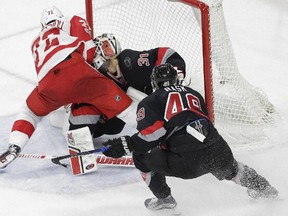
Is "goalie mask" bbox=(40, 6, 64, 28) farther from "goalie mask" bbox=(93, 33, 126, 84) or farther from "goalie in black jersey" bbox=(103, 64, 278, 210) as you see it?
"goalie in black jersey" bbox=(103, 64, 278, 210)

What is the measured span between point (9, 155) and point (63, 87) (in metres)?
0.38

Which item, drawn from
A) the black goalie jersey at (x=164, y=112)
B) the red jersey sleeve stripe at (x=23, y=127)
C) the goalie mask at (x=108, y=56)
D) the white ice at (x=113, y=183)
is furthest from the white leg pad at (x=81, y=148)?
the black goalie jersey at (x=164, y=112)

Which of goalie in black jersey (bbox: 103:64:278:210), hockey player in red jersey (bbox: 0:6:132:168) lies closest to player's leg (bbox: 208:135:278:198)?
goalie in black jersey (bbox: 103:64:278:210)

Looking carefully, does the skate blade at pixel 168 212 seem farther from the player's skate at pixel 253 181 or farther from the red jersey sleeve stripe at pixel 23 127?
the red jersey sleeve stripe at pixel 23 127

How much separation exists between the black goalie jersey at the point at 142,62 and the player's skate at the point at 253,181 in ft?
2.18

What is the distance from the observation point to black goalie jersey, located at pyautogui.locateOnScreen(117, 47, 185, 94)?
2.87m

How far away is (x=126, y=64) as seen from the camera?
294cm

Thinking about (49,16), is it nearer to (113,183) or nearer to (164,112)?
(113,183)

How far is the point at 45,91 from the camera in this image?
9.05 feet

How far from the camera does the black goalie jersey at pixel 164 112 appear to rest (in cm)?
222

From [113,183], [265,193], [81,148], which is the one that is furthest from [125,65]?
[265,193]

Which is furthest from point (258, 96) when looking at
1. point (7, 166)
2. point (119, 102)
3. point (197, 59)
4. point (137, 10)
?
point (7, 166)

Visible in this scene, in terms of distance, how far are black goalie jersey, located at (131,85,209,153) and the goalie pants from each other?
2.7 inches

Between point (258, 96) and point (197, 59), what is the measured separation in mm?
444
